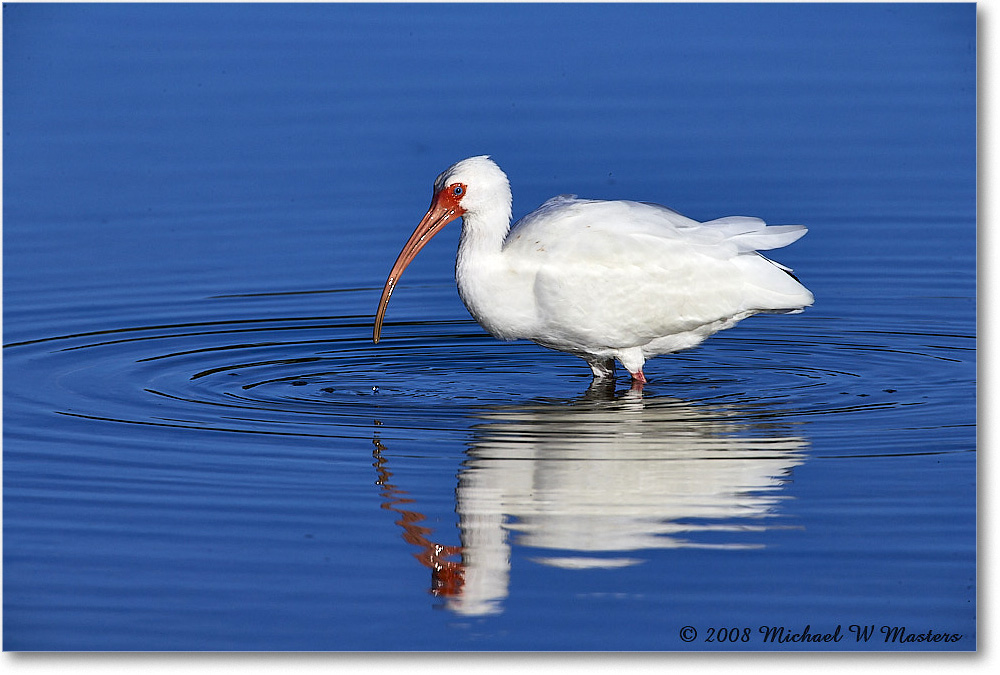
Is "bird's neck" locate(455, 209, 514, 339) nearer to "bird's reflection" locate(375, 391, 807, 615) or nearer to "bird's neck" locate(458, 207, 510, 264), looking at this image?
"bird's neck" locate(458, 207, 510, 264)

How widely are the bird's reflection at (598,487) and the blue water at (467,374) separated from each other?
26 millimetres

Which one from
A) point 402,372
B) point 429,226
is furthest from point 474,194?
point 402,372

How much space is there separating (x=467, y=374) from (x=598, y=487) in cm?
267

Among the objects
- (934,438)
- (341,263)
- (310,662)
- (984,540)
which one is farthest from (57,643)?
(341,263)

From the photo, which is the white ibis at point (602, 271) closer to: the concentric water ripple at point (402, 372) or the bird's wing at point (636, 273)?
the bird's wing at point (636, 273)

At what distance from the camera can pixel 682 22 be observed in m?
12.9

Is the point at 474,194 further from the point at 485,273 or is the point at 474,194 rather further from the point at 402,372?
the point at 402,372

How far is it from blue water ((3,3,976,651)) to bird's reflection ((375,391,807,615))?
3 cm

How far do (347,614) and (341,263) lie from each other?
7285 millimetres

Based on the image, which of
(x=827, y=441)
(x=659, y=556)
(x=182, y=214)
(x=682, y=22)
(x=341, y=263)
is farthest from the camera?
(x=182, y=214)

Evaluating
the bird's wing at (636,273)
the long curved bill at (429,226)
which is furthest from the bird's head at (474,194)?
the bird's wing at (636,273)

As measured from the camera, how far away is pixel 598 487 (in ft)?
27.9

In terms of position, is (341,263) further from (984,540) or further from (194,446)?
(984,540)

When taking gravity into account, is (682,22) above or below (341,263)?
above
